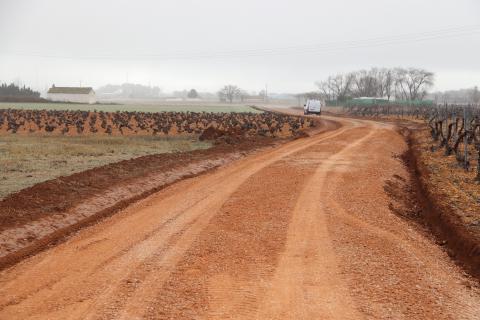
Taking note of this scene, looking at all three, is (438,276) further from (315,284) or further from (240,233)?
(240,233)

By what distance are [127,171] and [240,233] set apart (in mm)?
8440

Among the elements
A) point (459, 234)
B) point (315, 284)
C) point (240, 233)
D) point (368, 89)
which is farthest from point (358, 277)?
point (368, 89)

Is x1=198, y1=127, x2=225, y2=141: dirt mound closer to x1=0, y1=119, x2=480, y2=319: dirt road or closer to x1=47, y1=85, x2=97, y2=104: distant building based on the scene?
x1=0, y1=119, x2=480, y2=319: dirt road

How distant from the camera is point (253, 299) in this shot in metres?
6.61

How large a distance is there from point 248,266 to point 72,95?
121m

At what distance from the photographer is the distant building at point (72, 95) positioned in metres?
120

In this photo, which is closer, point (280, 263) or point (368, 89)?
point (280, 263)

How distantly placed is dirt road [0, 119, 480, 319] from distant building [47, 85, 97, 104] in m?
113

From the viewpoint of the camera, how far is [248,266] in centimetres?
795

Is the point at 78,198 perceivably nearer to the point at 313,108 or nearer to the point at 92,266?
the point at 92,266

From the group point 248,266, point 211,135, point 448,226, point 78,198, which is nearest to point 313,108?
point 211,135

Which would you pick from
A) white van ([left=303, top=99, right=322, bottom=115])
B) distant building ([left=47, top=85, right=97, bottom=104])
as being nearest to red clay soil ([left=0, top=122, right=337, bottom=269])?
white van ([left=303, top=99, right=322, bottom=115])

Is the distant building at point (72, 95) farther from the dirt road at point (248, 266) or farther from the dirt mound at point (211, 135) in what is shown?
the dirt road at point (248, 266)

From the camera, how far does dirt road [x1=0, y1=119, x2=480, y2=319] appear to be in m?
6.42
